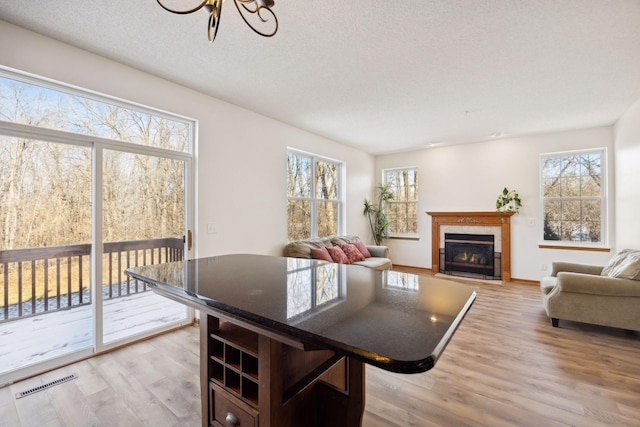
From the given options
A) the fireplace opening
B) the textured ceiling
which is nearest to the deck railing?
the textured ceiling

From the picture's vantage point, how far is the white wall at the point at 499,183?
4781 millimetres

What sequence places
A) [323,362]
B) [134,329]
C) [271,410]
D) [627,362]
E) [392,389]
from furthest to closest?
1. [134,329]
2. [627,362]
3. [392,389]
4. [323,362]
5. [271,410]

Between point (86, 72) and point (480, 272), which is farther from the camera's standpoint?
point (480, 272)

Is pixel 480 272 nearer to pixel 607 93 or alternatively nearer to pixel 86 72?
pixel 607 93

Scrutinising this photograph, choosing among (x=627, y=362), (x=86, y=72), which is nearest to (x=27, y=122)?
(x=86, y=72)

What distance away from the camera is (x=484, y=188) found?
547 centimetres

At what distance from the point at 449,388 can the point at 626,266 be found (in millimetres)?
2395

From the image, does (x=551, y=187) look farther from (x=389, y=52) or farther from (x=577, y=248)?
(x=389, y=52)

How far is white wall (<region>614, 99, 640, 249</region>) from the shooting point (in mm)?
3494

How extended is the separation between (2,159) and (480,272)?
6.55 m

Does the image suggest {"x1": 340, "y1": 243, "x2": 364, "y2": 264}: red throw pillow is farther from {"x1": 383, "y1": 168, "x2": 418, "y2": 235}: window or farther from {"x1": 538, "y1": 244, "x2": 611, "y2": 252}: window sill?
{"x1": 538, "y1": 244, "x2": 611, "y2": 252}: window sill

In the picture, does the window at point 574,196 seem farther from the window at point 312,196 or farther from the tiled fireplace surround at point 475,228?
the window at point 312,196

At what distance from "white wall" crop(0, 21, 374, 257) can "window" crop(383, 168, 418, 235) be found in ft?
7.13

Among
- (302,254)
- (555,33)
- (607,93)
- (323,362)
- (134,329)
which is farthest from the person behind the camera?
(302,254)
